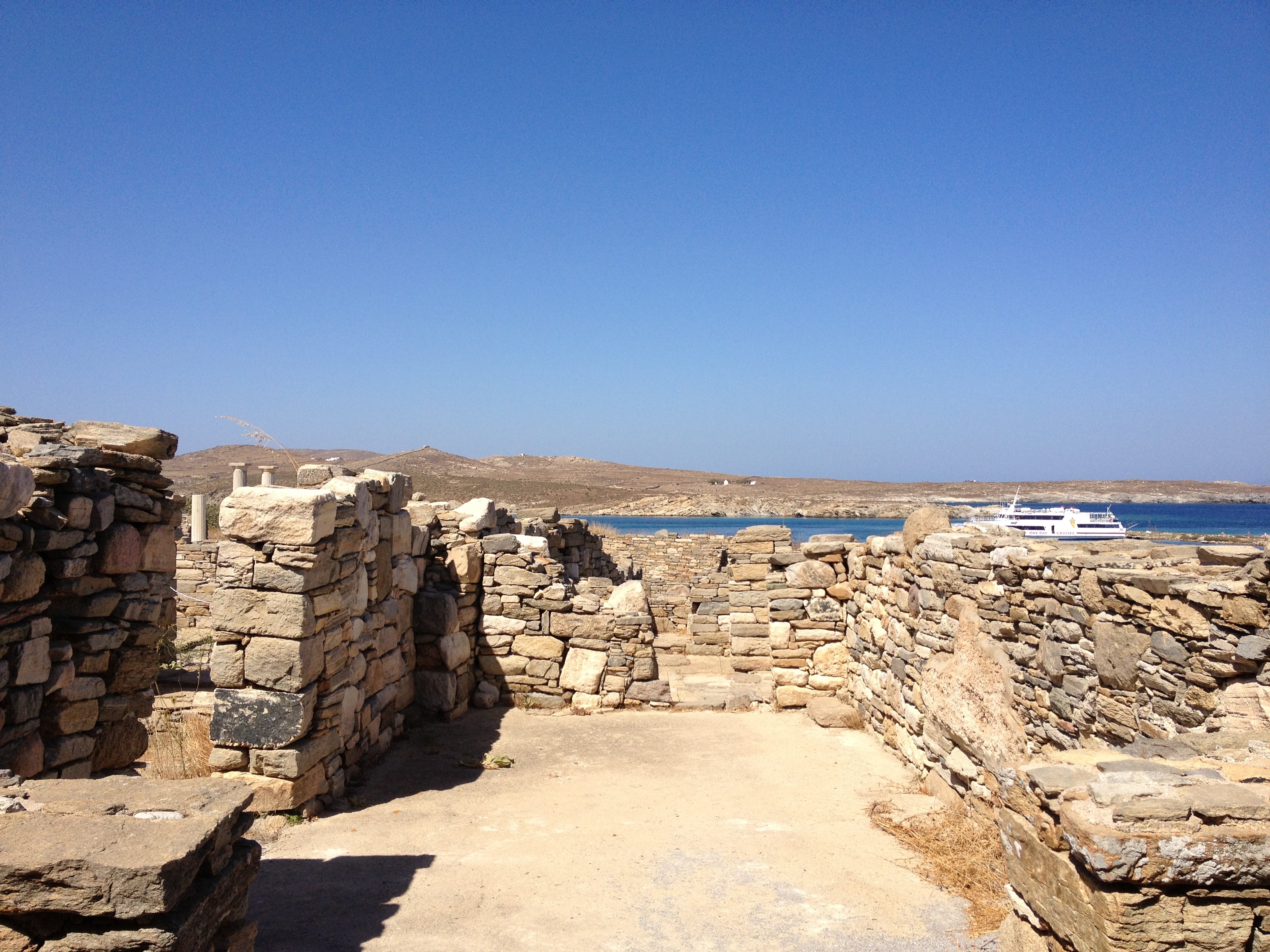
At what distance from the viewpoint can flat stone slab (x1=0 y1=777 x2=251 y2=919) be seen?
8.55 feet

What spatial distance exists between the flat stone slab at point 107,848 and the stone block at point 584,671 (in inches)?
212

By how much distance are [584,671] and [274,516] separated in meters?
3.99

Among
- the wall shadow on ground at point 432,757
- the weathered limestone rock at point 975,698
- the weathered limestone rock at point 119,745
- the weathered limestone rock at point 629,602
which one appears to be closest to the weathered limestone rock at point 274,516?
the weathered limestone rock at point 119,745

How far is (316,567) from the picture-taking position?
5.65m

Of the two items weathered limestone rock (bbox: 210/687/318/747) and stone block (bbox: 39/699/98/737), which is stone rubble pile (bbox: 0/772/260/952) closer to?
weathered limestone rock (bbox: 210/687/318/747)

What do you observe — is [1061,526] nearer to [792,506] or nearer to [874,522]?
[874,522]

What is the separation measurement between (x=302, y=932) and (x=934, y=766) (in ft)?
15.1

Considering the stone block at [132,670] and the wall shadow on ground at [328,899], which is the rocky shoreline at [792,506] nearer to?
the stone block at [132,670]

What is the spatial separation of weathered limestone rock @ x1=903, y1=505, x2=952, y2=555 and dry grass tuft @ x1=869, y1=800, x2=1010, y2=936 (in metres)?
2.34

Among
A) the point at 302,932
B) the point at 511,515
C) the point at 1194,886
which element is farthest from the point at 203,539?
the point at 1194,886

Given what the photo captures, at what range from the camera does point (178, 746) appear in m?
6.45

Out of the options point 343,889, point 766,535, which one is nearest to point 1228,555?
point 766,535

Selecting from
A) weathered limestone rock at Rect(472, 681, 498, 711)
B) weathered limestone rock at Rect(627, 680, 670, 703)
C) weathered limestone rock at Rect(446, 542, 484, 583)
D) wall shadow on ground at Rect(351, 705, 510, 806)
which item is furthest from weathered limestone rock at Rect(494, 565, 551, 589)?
wall shadow on ground at Rect(351, 705, 510, 806)

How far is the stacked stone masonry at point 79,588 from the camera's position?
16.0ft
